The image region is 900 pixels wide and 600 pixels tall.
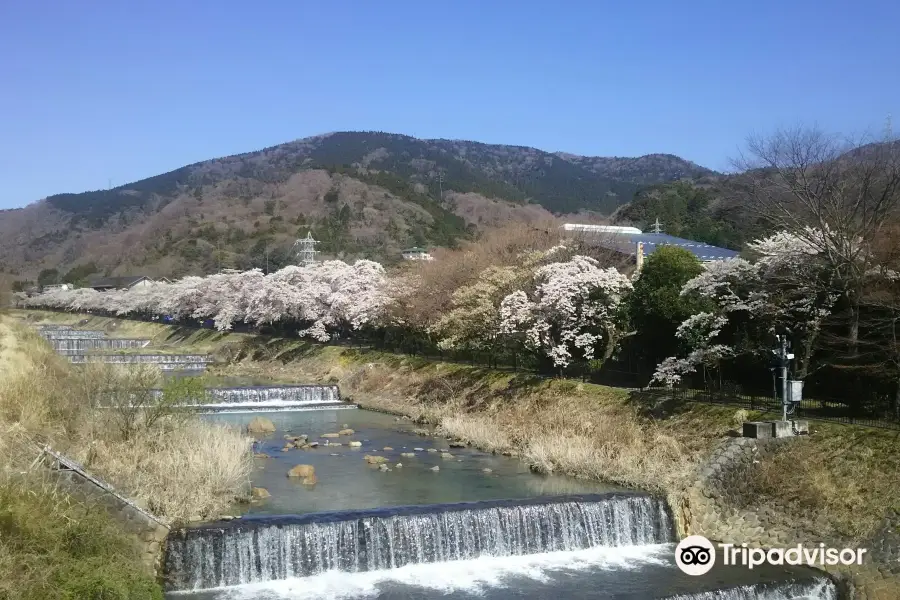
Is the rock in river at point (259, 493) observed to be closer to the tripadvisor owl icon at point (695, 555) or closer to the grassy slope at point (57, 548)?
the grassy slope at point (57, 548)

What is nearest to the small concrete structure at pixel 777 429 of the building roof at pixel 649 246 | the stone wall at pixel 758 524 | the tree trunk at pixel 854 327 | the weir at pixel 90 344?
the stone wall at pixel 758 524

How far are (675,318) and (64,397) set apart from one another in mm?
17873

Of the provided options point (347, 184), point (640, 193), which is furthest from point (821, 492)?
point (347, 184)

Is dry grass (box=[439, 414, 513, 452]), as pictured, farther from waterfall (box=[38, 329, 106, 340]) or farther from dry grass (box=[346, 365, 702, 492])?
waterfall (box=[38, 329, 106, 340])

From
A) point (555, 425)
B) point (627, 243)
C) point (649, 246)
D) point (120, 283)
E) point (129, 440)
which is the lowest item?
point (555, 425)

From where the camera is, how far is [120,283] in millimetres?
107250

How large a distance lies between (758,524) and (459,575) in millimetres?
6843

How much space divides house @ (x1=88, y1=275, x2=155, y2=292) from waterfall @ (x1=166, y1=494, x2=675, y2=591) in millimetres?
92852

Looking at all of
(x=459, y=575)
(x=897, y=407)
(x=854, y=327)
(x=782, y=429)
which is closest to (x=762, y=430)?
(x=782, y=429)

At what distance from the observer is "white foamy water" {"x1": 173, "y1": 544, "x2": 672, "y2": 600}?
1361cm

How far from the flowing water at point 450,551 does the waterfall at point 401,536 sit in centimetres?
2

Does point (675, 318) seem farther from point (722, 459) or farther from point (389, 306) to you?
point (389, 306)

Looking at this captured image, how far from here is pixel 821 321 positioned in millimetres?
20078

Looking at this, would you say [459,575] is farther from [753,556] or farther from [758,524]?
[758,524]
